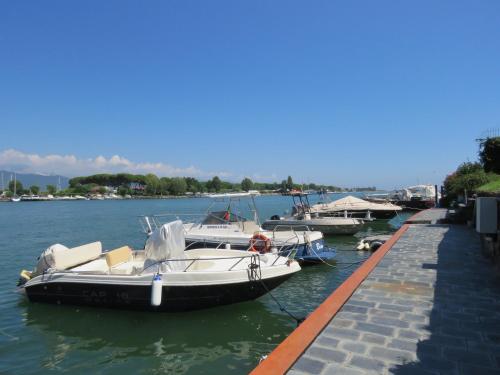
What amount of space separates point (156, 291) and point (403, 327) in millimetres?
5069

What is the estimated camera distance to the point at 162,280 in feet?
26.6

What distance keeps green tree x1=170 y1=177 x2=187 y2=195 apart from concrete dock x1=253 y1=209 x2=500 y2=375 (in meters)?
155

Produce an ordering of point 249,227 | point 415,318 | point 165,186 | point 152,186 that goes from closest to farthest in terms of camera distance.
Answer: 1. point 415,318
2. point 249,227
3. point 152,186
4. point 165,186

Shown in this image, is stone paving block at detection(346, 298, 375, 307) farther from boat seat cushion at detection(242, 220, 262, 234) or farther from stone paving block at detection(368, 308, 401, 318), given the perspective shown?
boat seat cushion at detection(242, 220, 262, 234)

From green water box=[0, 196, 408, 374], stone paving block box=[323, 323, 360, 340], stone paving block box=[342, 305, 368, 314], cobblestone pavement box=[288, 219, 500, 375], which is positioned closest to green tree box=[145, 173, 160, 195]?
green water box=[0, 196, 408, 374]

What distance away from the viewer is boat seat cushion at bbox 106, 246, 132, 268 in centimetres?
962

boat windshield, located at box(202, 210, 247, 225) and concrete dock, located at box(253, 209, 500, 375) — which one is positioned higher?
boat windshield, located at box(202, 210, 247, 225)

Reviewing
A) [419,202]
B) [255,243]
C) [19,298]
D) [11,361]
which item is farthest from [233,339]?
[419,202]

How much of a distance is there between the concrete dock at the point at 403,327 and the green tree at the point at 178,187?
508 feet

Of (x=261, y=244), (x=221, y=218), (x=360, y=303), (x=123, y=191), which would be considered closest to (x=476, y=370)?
(x=360, y=303)

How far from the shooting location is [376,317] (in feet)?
15.9

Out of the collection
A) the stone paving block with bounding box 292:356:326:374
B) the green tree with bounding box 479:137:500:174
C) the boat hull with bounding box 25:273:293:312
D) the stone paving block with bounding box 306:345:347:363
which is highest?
the green tree with bounding box 479:137:500:174

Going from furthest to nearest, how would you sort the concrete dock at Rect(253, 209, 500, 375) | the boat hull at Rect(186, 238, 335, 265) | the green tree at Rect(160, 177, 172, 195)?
the green tree at Rect(160, 177, 172, 195) → the boat hull at Rect(186, 238, 335, 265) → the concrete dock at Rect(253, 209, 500, 375)

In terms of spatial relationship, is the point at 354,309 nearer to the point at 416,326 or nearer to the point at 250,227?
the point at 416,326
